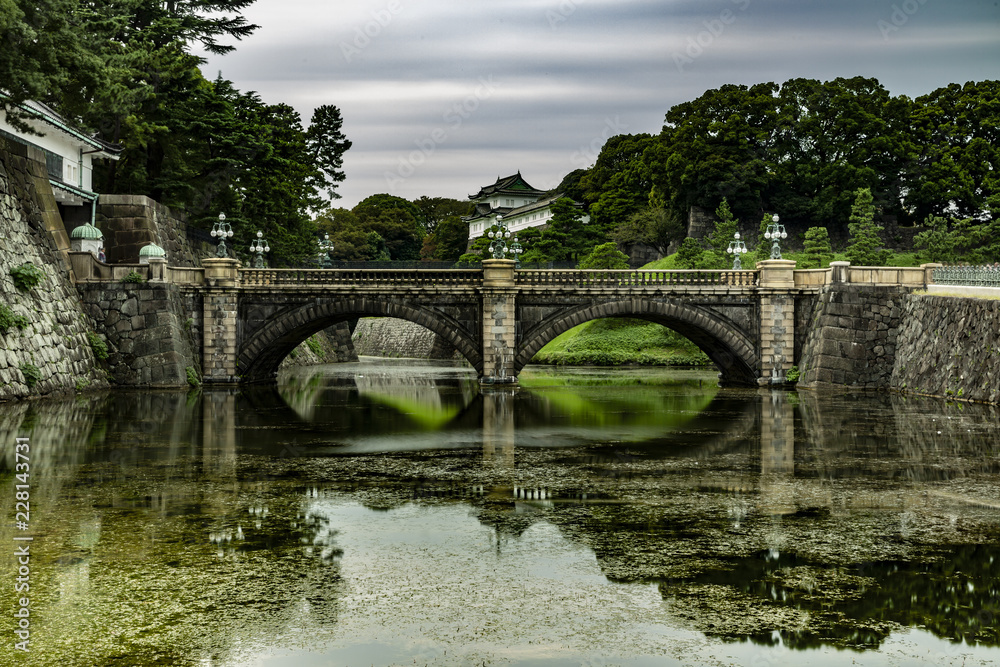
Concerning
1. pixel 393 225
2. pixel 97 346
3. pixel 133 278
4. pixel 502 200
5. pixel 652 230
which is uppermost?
pixel 502 200

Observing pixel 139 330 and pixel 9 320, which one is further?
pixel 139 330

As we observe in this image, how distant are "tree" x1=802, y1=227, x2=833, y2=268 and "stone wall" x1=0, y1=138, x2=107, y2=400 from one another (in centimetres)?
4779

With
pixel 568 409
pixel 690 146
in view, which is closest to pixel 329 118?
pixel 690 146

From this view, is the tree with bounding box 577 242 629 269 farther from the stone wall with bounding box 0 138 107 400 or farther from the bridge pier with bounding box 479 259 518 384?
the stone wall with bounding box 0 138 107 400

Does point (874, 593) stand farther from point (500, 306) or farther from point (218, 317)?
point (218, 317)

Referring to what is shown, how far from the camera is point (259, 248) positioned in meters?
51.0

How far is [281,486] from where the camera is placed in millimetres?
17297

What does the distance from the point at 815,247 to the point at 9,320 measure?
52207 mm

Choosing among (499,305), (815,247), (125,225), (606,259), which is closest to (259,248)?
(125,225)

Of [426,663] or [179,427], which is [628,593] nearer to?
[426,663]

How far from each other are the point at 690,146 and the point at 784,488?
64.4 meters

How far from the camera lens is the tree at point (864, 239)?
63750 mm

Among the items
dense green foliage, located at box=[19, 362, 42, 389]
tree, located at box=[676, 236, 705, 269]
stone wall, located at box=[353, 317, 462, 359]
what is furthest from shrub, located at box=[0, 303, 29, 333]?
stone wall, located at box=[353, 317, 462, 359]

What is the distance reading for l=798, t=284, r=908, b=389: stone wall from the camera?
137 feet
